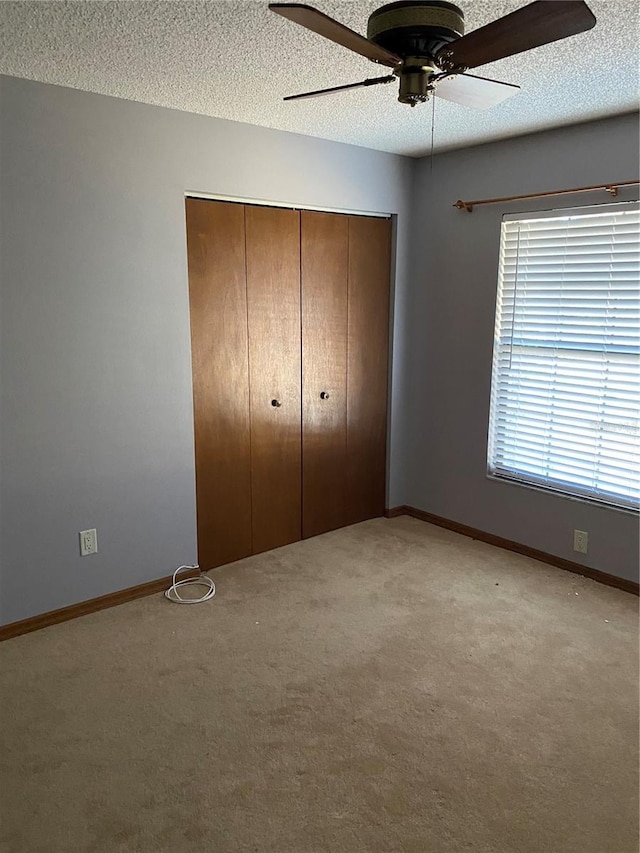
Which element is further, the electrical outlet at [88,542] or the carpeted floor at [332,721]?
the electrical outlet at [88,542]

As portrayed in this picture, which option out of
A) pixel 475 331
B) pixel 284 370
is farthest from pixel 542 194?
pixel 284 370

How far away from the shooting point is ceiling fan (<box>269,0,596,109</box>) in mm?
1419

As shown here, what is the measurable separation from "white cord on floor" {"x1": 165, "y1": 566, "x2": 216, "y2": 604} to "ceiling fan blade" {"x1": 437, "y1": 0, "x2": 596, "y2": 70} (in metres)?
2.50

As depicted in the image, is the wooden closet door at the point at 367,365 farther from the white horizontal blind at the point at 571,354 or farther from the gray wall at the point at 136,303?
the white horizontal blind at the point at 571,354

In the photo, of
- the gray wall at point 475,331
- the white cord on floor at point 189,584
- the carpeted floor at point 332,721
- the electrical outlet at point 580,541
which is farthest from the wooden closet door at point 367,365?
the electrical outlet at point 580,541

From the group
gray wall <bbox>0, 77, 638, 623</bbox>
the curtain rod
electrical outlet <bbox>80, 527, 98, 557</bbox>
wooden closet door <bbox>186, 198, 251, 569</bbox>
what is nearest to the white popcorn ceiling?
gray wall <bbox>0, 77, 638, 623</bbox>

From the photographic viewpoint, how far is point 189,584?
3346 mm

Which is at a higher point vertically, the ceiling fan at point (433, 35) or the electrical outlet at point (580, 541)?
the ceiling fan at point (433, 35)

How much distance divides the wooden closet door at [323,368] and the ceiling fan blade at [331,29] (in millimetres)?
2017

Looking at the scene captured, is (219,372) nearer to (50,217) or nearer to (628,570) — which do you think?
(50,217)

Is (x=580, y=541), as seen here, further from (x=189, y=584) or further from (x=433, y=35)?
(x=433, y=35)

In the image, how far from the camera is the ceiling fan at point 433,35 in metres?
1.42

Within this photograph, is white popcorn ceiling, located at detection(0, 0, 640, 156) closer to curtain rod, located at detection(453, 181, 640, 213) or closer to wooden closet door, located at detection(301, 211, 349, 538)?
curtain rod, located at detection(453, 181, 640, 213)

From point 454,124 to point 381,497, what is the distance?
2.29 metres
